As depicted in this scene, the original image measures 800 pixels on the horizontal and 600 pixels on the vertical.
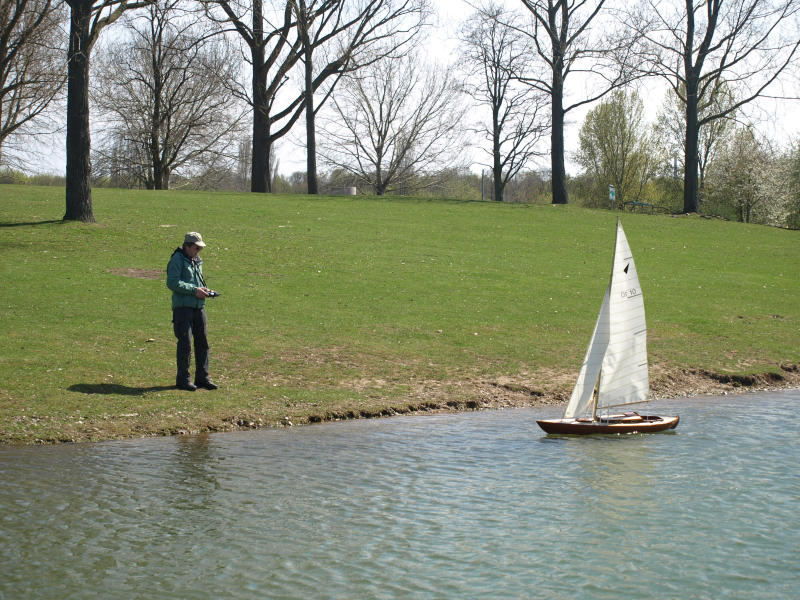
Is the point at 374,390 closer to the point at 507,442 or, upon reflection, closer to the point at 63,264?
the point at 507,442

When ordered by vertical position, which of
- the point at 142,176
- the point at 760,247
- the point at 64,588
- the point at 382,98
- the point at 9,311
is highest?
the point at 382,98

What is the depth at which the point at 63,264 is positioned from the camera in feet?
75.6

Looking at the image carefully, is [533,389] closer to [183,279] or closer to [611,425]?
[611,425]

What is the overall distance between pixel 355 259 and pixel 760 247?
→ 19.7 meters

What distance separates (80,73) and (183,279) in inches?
637

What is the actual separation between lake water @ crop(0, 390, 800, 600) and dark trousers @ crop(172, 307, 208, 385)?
1.86 m

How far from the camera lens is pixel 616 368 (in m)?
13.2

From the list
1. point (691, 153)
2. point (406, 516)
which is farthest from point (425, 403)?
point (691, 153)

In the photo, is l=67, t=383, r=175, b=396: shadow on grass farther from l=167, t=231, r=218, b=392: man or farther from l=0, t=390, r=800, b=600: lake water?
l=0, t=390, r=800, b=600: lake water

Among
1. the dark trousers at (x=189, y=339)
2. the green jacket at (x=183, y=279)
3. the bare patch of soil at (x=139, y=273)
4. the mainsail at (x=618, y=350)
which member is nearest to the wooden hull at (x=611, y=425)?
the mainsail at (x=618, y=350)

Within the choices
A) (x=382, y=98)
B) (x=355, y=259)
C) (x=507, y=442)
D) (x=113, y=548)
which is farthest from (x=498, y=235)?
(x=382, y=98)

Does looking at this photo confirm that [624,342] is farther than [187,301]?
No

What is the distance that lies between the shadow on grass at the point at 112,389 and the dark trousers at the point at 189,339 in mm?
434

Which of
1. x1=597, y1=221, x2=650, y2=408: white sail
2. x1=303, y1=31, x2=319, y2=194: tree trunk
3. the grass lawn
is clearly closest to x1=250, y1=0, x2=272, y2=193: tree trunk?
x1=303, y1=31, x2=319, y2=194: tree trunk
